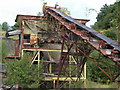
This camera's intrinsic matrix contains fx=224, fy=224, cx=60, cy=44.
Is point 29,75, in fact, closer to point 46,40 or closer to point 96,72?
point 46,40

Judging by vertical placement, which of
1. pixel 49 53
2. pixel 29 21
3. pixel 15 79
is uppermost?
pixel 29 21

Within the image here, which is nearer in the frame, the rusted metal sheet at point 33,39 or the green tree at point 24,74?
the green tree at point 24,74

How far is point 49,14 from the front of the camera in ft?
59.5

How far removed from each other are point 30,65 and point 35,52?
210 centimetres

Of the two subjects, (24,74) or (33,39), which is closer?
(24,74)

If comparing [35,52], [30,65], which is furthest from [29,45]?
[30,65]

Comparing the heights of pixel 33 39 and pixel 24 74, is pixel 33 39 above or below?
above

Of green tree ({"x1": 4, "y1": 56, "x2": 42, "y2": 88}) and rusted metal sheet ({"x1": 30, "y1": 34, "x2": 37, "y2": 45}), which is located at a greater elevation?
rusted metal sheet ({"x1": 30, "y1": 34, "x2": 37, "y2": 45})

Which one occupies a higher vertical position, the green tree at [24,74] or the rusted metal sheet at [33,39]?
the rusted metal sheet at [33,39]

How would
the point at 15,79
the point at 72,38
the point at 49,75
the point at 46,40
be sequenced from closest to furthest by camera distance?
the point at 72,38, the point at 15,79, the point at 49,75, the point at 46,40

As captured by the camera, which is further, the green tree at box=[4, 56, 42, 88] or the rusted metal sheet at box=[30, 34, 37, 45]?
the rusted metal sheet at box=[30, 34, 37, 45]

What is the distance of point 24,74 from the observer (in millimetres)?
15867

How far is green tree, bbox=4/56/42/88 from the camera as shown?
52.2 ft

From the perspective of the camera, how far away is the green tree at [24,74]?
15898 millimetres
